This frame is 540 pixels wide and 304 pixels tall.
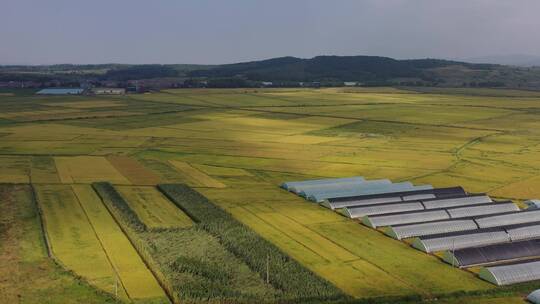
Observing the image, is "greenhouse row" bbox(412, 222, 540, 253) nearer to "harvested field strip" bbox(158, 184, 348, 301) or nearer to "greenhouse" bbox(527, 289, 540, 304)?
"greenhouse" bbox(527, 289, 540, 304)

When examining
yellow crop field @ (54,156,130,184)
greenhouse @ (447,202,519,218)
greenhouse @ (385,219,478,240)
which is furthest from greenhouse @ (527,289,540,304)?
yellow crop field @ (54,156,130,184)

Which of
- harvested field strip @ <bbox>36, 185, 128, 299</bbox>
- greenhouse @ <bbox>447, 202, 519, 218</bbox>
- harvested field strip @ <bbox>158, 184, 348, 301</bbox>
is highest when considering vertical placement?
greenhouse @ <bbox>447, 202, 519, 218</bbox>

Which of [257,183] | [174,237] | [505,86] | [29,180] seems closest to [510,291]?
[174,237]

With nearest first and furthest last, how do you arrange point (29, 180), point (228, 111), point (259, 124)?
point (29, 180) < point (259, 124) < point (228, 111)

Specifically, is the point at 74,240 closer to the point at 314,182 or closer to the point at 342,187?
the point at 314,182

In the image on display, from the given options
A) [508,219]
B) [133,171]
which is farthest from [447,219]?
[133,171]

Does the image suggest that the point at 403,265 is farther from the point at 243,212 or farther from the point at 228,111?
the point at 228,111
